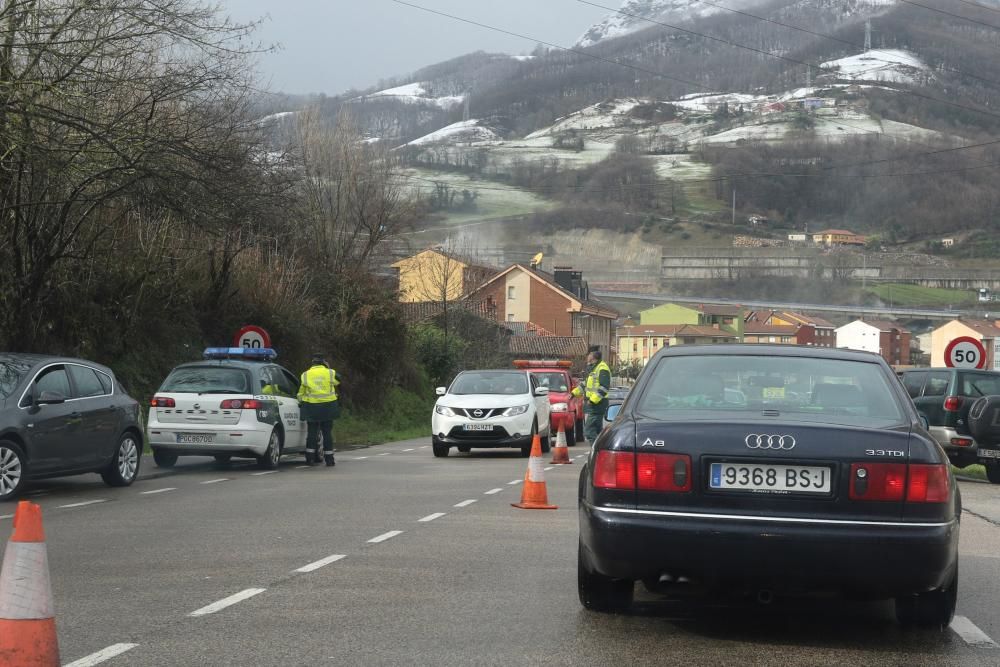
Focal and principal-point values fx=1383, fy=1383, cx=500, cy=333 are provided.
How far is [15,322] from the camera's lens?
2358 centimetres

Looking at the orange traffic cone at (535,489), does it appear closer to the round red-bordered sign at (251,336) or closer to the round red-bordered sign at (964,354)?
the round red-bordered sign at (964,354)

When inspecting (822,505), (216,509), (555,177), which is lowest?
(216,509)

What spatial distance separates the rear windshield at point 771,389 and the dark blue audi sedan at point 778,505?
0.28 feet

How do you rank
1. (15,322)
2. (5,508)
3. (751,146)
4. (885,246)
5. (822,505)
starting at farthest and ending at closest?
(751,146) < (885,246) < (15,322) < (5,508) < (822,505)

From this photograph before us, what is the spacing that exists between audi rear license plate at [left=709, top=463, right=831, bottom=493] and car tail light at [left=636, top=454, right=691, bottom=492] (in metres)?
0.14

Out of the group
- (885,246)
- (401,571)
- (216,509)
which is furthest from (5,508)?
(885,246)

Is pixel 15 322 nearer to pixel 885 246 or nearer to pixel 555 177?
pixel 885 246

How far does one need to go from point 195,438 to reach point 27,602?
14.9 metres

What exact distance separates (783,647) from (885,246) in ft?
488

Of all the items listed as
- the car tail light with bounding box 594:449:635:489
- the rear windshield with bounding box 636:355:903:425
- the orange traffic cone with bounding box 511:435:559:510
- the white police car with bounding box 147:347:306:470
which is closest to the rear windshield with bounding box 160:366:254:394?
the white police car with bounding box 147:347:306:470

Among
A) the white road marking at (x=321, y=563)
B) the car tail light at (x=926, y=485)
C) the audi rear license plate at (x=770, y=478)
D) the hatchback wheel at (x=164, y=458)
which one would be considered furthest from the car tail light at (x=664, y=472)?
the hatchback wheel at (x=164, y=458)

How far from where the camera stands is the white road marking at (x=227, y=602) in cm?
782

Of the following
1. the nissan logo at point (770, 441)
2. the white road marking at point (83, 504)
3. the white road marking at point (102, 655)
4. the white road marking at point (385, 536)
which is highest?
the nissan logo at point (770, 441)

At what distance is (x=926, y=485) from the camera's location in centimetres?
689
